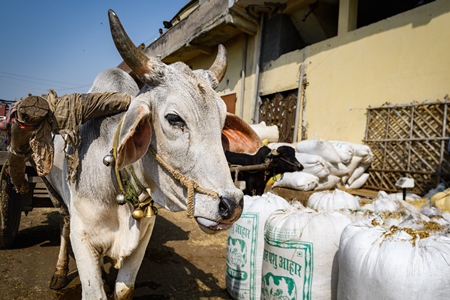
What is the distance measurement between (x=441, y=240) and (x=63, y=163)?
233cm

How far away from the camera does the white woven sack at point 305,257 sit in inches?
75.0

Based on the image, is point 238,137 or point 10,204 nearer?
point 238,137

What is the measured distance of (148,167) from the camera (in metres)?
1.58

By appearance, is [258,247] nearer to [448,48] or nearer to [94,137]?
[94,137]

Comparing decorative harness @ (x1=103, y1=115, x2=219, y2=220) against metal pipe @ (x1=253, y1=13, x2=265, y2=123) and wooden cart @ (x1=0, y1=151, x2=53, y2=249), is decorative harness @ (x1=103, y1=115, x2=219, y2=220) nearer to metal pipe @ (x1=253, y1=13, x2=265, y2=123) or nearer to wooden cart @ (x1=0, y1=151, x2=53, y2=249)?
wooden cart @ (x1=0, y1=151, x2=53, y2=249)

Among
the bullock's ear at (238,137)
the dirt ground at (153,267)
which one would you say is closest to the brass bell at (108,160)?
the bullock's ear at (238,137)

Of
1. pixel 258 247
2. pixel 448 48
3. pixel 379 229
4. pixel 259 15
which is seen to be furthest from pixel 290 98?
pixel 379 229

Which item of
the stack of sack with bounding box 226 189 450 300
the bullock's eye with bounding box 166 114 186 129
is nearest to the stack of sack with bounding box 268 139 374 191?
the stack of sack with bounding box 226 189 450 300

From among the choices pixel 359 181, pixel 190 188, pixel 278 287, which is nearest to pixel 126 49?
pixel 190 188

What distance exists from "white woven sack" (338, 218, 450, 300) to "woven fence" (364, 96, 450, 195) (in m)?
4.40

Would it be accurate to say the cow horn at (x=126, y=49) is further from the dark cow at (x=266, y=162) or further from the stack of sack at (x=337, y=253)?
the dark cow at (x=266, y=162)

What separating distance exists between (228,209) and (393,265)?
0.84 metres

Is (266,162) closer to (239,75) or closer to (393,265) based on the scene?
(393,265)

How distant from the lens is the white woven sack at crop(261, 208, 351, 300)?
1.91 m
